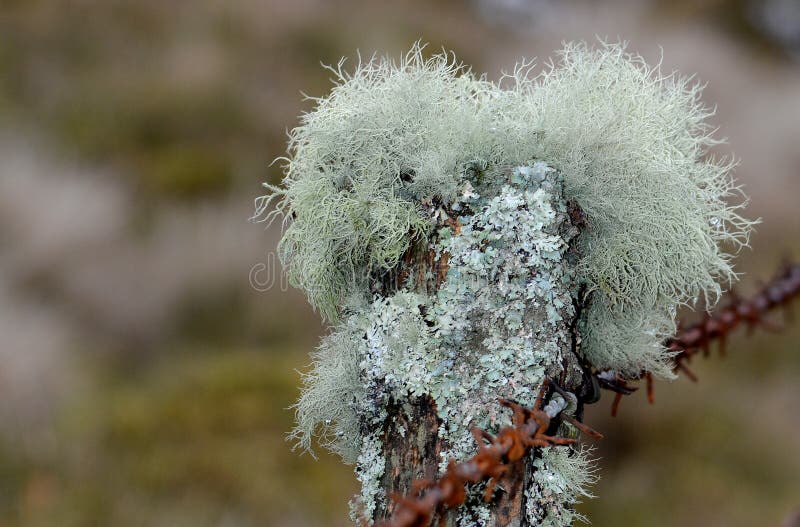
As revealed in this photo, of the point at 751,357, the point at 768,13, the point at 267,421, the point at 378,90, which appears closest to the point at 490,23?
the point at 768,13

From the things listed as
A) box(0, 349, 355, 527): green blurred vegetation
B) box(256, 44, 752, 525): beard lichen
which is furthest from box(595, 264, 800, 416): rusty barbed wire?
box(0, 349, 355, 527): green blurred vegetation

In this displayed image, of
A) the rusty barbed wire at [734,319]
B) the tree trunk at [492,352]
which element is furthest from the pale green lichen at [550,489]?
the rusty barbed wire at [734,319]

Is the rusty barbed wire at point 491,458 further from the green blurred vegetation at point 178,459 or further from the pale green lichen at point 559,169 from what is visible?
the green blurred vegetation at point 178,459

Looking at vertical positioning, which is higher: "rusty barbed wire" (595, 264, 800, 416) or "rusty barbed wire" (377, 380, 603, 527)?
"rusty barbed wire" (595, 264, 800, 416)

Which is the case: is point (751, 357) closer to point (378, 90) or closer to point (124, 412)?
point (124, 412)

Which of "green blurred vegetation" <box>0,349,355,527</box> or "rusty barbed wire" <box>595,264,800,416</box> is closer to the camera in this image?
"rusty barbed wire" <box>595,264,800,416</box>

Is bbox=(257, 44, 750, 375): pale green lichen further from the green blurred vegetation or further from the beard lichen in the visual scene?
the green blurred vegetation

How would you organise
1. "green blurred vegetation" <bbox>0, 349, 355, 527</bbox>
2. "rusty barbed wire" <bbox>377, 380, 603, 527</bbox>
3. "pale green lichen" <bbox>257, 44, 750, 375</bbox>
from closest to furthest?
"rusty barbed wire" <bbox>377, 380, 603, 527</bbox>, "pale green lichen" <bbox>257, 44, 750, 375</bbox>, "green blurred vegetation" <bbox>0, 349, 355, 527</bbox>
